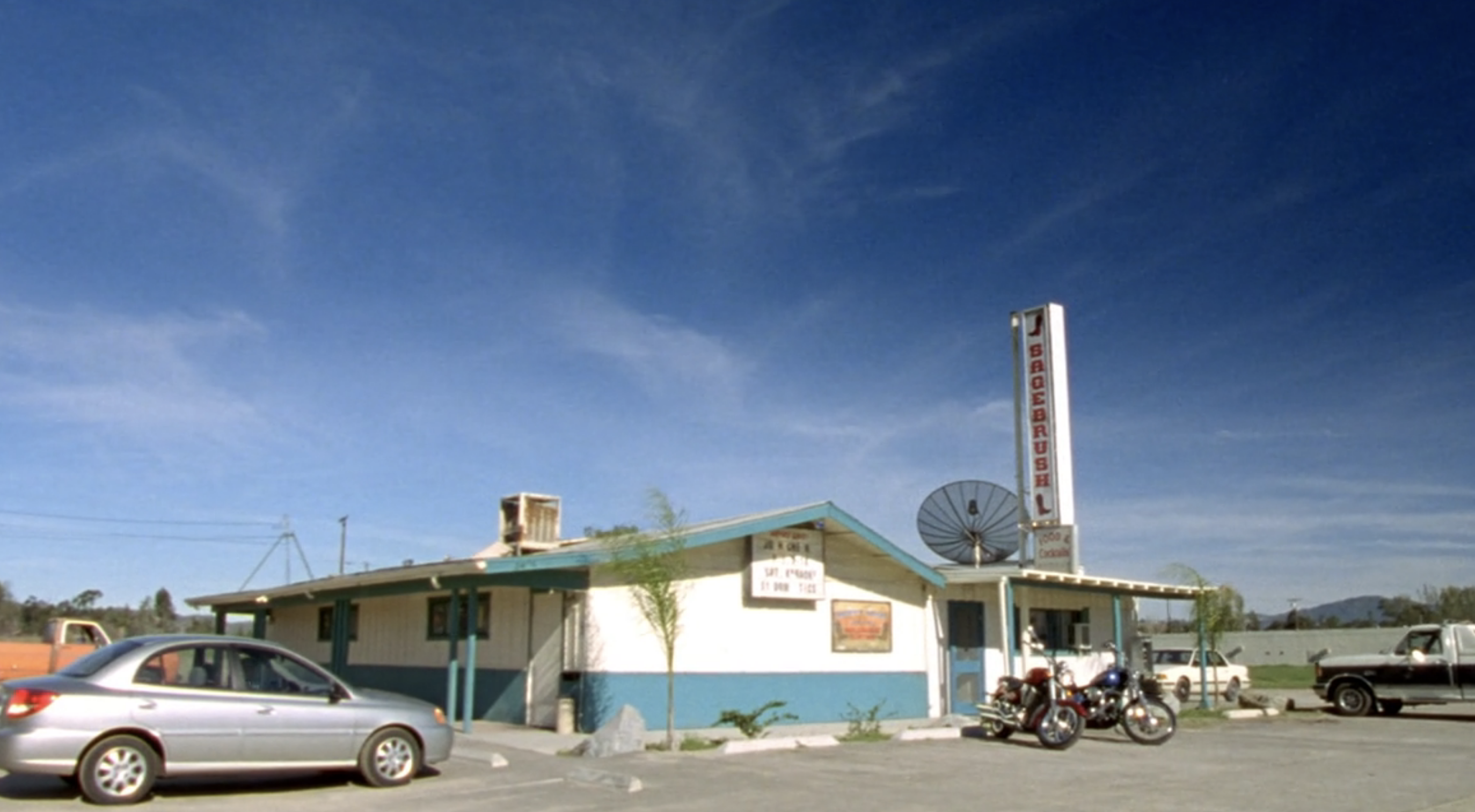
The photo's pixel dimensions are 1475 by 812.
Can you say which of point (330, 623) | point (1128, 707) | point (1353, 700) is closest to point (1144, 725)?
point (1128, 707)

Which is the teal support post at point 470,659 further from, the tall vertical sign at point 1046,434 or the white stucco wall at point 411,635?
the tall vertical sign at point 1046,434

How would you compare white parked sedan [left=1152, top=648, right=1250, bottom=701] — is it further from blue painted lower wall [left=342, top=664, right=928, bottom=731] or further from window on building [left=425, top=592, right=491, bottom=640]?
window on building [left=425, top=592, right=491, bottom=640]

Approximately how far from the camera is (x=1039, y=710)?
16.3 m

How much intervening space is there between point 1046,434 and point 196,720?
18112 millimetres

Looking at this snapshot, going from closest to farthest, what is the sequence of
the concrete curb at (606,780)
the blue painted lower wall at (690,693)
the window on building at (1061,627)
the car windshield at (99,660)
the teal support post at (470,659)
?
1. the car windshield at (99,660)
2. the concrete curb at (606,780)
3. the teal support post at (470,659)
4. the blue painted lower wall at (690,693)
5. the window on building at (1061,627)

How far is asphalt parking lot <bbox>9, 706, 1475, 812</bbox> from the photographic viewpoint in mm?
10914

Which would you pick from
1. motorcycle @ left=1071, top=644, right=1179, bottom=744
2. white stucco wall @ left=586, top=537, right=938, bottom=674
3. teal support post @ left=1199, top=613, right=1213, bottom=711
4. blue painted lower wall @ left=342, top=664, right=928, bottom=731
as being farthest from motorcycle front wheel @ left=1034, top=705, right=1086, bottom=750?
teal support post @ left=1199, top=613, right=1213, bottom=711

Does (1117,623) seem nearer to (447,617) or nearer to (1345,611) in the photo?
(447,617)

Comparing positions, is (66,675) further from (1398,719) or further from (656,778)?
(1398,719)

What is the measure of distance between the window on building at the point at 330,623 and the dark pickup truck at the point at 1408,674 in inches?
762

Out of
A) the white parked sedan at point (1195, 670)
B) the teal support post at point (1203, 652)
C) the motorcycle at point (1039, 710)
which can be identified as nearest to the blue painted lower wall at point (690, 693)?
the motorcycle at point (1039, 710)

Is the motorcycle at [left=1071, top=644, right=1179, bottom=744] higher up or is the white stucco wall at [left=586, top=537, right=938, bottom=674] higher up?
the white stucco wall at [left=586, top=537, right=938, bottom=674]

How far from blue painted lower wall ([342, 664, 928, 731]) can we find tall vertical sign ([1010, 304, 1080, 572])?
433 centimetres

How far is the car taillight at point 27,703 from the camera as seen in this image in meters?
9.65
